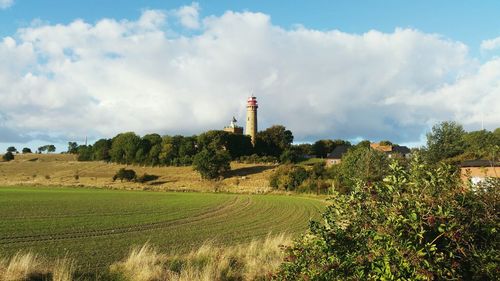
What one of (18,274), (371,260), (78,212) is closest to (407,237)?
(371,260)

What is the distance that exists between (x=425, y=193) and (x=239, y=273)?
630 cm

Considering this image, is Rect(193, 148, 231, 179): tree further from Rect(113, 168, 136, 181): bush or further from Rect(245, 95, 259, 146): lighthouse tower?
Rect(245, 95, 259, 146): lighthouse tower

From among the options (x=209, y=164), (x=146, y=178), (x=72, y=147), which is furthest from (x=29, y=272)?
(x=72, y=147)

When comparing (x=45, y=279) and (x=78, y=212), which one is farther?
(x=78, y=212)

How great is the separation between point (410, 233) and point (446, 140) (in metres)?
61.0

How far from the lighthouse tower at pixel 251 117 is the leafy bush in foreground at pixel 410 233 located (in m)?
136

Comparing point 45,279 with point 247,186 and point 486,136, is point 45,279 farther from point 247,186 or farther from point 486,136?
point 486,136

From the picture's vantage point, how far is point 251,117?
475ft

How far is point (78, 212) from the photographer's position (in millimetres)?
38094

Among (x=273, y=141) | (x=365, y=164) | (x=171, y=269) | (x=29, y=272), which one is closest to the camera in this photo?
(x=29, y=272)

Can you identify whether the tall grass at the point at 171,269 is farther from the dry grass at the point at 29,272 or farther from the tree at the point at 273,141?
the tree at the point at 273,141

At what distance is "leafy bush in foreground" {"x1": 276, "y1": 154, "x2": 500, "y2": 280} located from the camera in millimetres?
5328

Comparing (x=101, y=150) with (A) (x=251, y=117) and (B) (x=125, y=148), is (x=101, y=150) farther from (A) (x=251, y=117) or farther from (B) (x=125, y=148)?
(A) (x=251, y=117)

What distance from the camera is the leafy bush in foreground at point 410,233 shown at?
5328 millimetres
